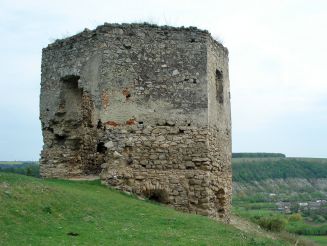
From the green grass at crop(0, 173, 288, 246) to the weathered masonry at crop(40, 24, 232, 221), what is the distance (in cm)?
152

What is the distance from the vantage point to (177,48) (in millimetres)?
12273

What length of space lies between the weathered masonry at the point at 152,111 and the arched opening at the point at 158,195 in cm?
2

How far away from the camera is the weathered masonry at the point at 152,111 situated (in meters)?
11.8

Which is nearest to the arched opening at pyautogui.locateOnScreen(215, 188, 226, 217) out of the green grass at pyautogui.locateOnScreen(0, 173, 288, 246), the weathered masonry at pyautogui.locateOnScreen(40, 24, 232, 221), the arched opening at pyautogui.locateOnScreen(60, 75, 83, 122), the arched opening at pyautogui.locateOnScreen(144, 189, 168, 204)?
the weathered masonry at pyautogui.locateOnScreen(40, 24, 232, 221)

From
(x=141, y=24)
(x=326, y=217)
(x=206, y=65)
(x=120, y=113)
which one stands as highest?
(x=141, y=24)

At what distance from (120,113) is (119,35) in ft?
6.67

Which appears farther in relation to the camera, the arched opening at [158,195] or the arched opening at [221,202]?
the arched opening at [221,202]

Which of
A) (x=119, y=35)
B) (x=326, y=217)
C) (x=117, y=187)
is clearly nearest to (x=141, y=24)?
(x=119, y=35)

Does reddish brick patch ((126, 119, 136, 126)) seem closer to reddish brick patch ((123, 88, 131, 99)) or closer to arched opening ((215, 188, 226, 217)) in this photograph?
reddish brick patch ((123, 88, 131, 99))

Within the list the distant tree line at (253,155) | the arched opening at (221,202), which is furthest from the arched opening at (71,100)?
the distant tree line at (253,155)

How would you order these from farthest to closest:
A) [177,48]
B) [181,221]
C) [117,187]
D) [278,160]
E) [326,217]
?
1. [278,160]
2. [326,217]
3. [177,48]
4. [117,187]
5. [181,221]

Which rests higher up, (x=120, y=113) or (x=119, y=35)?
(x=119, y=35)

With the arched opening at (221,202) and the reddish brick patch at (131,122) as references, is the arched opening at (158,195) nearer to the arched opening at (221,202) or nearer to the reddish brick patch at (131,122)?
the reddish brick patch at (131,122)

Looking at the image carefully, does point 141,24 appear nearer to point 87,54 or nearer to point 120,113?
point 87,54
